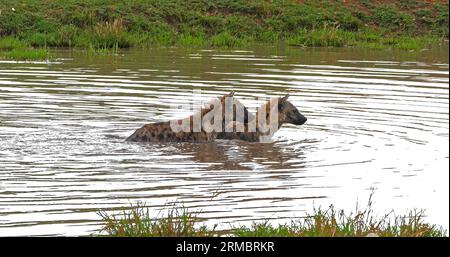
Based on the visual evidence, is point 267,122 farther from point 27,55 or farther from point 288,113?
point 27,55

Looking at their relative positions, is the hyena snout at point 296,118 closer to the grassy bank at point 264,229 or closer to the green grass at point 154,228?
the grassy bank at point 264,229

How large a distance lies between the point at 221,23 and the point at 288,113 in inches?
642

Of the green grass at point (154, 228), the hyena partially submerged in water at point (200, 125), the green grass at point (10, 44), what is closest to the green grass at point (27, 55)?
the green grass at point (10, 44)

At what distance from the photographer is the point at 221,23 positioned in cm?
3158

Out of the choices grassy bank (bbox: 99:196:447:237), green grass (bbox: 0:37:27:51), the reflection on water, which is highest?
green grass (bbox: 0:37:27:51)

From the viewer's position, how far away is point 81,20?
1178 inches

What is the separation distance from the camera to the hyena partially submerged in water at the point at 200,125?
Result: 14.5m

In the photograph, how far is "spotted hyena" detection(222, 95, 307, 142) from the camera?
15375 mm

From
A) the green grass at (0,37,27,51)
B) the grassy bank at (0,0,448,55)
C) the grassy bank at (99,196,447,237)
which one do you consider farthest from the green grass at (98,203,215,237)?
the grassy bank at (0,0,448,55)

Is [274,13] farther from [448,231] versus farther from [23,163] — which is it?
[448,231]

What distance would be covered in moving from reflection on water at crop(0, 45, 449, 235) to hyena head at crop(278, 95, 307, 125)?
245 millimetres

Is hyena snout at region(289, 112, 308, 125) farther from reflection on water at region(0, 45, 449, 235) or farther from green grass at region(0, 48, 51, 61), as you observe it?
green grass at region(0, 48, 51, 61)

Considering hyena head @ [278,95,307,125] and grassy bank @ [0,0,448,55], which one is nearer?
hyena head @ [278,95,307,125]
